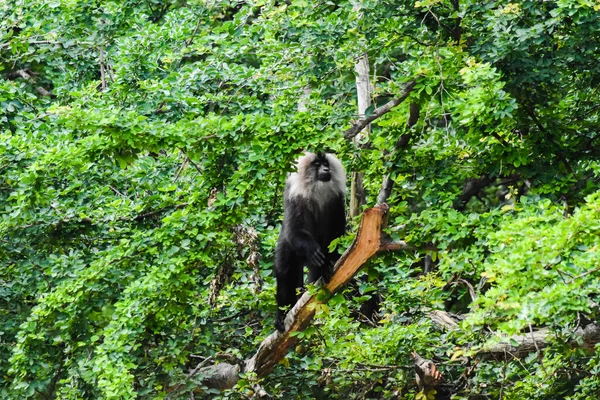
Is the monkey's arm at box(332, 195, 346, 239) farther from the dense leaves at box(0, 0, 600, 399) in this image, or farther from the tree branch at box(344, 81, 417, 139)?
the tree branch at box(344, 81, 417, 139)

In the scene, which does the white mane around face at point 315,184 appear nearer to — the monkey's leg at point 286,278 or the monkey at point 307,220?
the monkey at point 307,220

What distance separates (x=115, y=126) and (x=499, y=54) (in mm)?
2679

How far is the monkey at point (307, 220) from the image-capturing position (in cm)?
746

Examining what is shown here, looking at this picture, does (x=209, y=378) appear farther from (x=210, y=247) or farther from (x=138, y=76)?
(x=138, y=76)

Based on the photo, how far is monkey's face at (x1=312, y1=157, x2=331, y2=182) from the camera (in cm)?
764

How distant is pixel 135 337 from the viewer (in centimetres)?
692

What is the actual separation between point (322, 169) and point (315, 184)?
0.18m

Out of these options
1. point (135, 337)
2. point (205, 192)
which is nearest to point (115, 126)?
point (205, 192)

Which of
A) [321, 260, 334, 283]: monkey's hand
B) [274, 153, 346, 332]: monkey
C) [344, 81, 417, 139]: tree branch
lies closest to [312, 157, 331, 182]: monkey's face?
[274, 153, 346, 332]: monkey

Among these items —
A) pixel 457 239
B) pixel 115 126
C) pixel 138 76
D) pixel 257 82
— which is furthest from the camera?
pixel 138 76

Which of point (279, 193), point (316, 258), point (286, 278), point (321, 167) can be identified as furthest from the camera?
point (279, 193)

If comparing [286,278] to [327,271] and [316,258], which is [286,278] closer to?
[316,258]

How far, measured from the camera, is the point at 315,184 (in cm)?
780

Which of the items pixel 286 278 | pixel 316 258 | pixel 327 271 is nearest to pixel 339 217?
pixel 286 278
